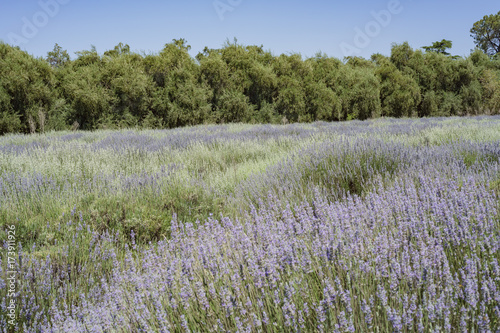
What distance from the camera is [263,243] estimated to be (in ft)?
6.53

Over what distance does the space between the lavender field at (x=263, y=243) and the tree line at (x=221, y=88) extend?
356 inches

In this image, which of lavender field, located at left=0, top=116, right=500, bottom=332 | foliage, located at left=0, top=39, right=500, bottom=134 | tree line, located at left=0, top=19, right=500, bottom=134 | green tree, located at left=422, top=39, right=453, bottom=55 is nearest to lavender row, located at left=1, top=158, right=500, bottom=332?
lavender field, located at left=0, top=116, right=500, bottom=332

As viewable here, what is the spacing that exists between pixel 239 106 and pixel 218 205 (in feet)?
43.9

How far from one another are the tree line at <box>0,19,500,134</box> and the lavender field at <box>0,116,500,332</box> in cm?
905

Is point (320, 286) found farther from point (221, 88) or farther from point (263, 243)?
point (221, 88)

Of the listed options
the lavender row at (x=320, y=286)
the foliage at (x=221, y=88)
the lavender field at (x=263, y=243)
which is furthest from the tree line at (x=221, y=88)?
the lavender row at (x=320, y=286)

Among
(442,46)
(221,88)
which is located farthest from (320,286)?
(442,46)

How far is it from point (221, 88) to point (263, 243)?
1569 centimetres

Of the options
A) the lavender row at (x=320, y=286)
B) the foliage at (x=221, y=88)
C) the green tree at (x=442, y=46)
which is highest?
the green tree at (x=442, y=46)

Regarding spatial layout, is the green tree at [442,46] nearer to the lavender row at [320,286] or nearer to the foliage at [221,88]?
the foliage at [221,88]

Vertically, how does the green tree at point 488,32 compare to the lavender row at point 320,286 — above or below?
above

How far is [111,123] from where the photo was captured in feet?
47.7

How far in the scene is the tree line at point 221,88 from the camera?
13.9 meters

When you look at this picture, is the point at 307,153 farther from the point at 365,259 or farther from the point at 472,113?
the point at 472,113
